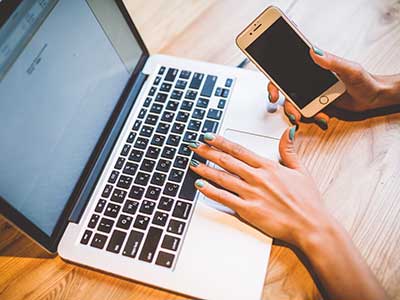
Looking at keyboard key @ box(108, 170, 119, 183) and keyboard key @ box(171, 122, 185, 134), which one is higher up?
keyboard key @ box(108, 170, 119, 183)

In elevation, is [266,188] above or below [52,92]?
below

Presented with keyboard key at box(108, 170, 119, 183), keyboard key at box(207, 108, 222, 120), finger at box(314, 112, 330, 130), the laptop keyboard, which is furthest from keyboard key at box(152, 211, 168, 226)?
finger at box(314, 112, 330, 130)

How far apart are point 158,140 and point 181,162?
0.06 meters

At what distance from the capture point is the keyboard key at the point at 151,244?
51 centimetres

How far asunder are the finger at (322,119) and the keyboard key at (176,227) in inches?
11.9

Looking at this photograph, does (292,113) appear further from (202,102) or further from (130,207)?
(130,207)

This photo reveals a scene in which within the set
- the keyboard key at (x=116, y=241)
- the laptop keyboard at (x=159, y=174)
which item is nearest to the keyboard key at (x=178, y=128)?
the laptop keyboard at (x=159, y=174)

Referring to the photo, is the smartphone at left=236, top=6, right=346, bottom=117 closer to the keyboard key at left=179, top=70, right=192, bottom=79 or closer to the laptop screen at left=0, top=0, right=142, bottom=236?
the keyboard key at left=179, top=70, right=192, bottom=79

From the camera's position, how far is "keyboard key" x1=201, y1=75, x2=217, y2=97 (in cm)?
65

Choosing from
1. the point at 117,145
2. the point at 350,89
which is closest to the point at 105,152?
the point at 117,145

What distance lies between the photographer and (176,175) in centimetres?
57

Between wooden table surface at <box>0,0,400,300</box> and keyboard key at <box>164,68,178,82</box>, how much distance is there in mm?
74

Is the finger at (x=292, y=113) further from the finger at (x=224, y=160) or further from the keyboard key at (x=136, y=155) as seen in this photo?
the keyboard key at (x=136, y=155)

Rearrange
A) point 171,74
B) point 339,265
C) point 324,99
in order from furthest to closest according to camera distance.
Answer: point 171,74 → point 324,99 → point 339,265
